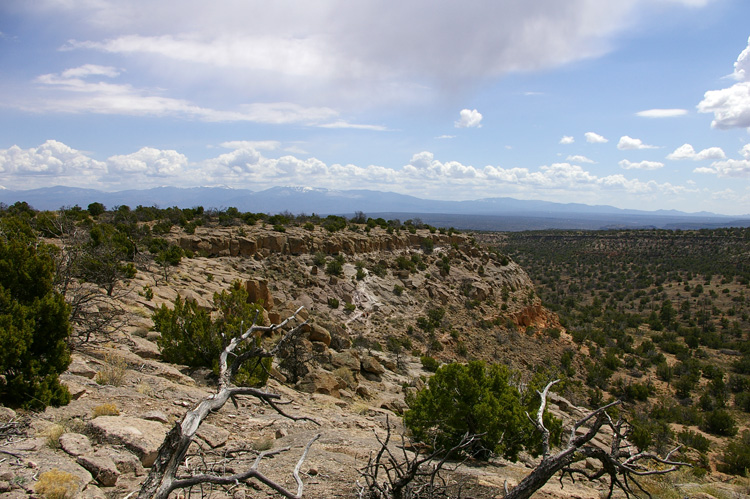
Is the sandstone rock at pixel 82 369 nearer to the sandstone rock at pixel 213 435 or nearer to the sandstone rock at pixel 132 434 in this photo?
the sandstone rock at pixel 132 434

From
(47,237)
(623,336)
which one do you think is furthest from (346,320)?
(623,336)

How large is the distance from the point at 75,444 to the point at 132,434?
2.54 feet

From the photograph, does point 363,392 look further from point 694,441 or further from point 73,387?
point 694,441

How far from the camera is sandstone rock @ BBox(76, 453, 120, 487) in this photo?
5.21m

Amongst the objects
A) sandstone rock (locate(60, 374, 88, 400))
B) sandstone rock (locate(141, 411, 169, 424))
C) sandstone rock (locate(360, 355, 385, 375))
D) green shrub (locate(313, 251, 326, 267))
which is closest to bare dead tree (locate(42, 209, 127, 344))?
sandstone rock (locate(60, 374, 88, 400))

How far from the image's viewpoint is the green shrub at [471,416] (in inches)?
373

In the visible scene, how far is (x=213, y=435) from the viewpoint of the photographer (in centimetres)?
747

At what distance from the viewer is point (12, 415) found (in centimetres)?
593

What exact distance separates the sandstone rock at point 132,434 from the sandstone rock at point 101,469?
60 centimetres

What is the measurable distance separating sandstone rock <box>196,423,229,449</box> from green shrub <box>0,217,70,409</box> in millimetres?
2409

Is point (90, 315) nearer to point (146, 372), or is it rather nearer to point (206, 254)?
point (146, 372)

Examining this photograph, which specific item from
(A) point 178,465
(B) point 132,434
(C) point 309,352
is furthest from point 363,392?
(A) point 178,465

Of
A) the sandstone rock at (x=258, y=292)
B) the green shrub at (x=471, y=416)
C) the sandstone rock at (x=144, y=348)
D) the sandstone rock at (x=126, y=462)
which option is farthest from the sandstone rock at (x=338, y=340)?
the sandstone rock at (x=126, y=462)

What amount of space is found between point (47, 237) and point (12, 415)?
20.3m
